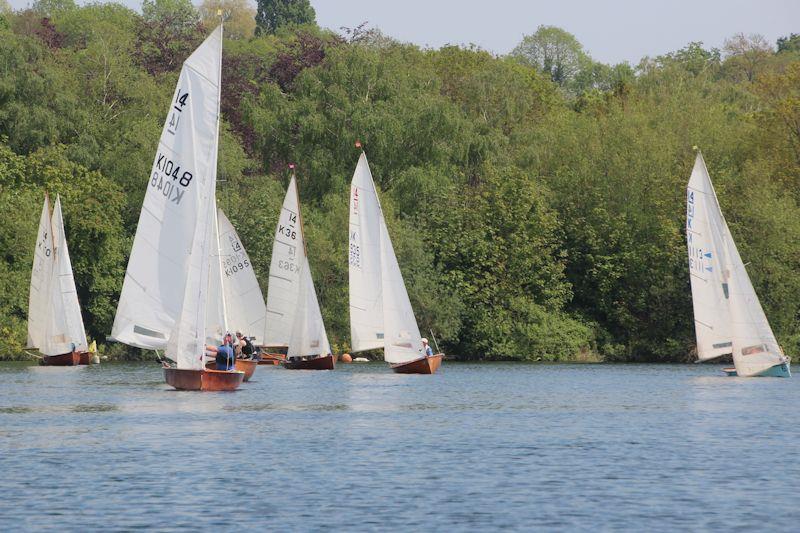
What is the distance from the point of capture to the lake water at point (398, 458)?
88.4 ft

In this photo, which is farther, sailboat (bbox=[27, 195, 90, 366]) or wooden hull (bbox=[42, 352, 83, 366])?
wooden hull (bbox=[42, 352, 83, 366])

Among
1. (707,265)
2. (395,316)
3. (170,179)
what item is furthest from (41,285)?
(707,265)

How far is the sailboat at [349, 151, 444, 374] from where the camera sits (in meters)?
66.3

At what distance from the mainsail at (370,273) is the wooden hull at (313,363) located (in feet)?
17.2

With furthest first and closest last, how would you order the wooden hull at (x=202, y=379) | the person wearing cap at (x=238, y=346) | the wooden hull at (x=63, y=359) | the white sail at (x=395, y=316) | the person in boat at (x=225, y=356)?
1. the wooden hull at (x=63, y=359)
2. the white sail at (x=395, y=316)
3. the person wearing cap at (x=238, y=346)
4. the person in boat at (x=225, y=356)
5. the wooden hull at (x=202, y=379)

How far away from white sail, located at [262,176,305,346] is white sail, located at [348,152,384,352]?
8.04 metres

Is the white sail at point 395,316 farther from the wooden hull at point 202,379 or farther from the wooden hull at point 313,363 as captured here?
the wooden hull at point 202,379

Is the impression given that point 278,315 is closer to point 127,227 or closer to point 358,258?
point 358,258

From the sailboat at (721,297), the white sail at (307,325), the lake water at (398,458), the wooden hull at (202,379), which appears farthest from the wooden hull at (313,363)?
the wooden hull at (202,379)

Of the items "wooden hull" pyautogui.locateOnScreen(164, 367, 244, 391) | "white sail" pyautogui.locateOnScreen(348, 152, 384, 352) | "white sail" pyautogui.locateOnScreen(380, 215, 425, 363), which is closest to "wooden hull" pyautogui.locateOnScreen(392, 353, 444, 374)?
"white sail" pyautogui.locateOnScreen(380, 215, 425, 363)

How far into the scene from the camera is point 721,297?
64.5m

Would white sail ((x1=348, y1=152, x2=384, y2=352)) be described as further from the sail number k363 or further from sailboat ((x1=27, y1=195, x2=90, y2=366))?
sailboat ((x1=27, y1=195, x2=90, y2=366))

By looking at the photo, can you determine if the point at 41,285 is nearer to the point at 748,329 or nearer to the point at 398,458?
the point at 748,329

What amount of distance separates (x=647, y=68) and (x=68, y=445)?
8419cm
